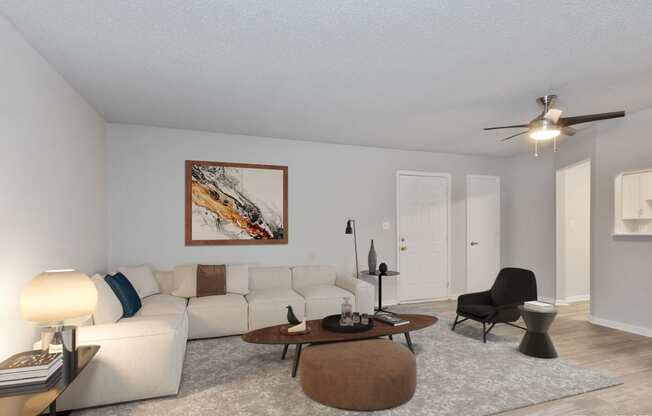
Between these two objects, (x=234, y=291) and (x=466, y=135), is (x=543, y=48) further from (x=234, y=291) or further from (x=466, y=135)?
(x=234, y=291)

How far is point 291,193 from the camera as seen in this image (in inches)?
203

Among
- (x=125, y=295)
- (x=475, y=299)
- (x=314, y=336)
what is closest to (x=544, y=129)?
(x=475, y=299)

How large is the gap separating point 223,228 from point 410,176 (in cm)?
312

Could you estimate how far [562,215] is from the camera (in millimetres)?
5641

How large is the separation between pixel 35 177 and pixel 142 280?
1.87 meters

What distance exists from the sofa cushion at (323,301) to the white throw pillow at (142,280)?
176 cm

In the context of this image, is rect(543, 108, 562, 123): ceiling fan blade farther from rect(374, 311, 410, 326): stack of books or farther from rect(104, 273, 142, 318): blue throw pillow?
rect(104, 273, 142, 318): blue throw pillow

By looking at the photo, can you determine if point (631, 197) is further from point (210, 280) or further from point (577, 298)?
point (210, 280)

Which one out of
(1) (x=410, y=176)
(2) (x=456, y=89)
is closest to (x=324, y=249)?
(1) (x=410, y=176)

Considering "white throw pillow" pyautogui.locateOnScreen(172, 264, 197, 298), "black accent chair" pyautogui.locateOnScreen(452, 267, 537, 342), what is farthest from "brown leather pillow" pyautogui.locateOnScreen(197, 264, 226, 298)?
"black accent chair" pyautogui.locateOnScreen(452, 267, 537, 342)

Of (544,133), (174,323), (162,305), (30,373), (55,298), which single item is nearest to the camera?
(30,373)

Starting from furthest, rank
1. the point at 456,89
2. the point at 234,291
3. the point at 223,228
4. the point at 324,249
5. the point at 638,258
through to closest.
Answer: the point at 324,249, the point at 223,228, the point at 234,291, the point at 638,258, the point at 456,89

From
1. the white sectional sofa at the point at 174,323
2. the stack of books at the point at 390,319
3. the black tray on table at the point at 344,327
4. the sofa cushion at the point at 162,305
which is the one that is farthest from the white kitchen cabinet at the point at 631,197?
the sofa cushion at the point at 162,305

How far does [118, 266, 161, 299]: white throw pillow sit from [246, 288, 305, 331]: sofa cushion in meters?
1.10
